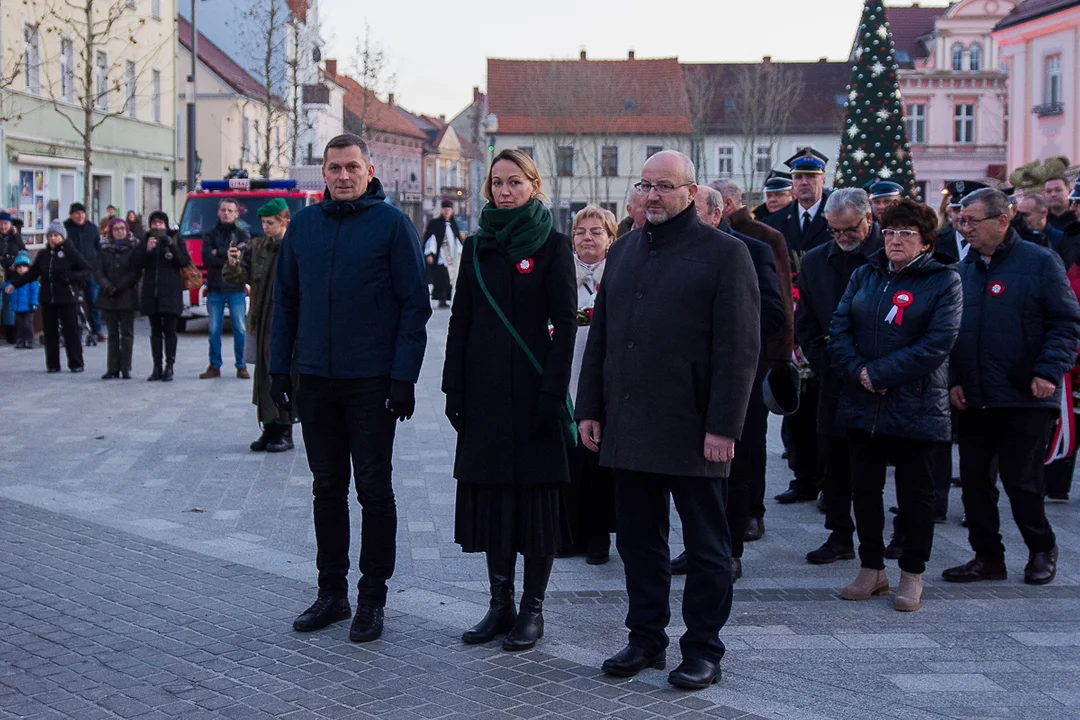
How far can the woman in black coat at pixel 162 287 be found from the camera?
1628 centimetres

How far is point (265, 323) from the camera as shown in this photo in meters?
10.8

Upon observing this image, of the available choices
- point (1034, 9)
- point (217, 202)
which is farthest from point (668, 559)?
point (1034, 9)

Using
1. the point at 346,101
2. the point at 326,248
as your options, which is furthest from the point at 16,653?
the point at 346,101

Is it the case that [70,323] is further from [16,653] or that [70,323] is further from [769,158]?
[769,158]

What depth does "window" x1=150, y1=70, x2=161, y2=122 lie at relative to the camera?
4181 centimetres

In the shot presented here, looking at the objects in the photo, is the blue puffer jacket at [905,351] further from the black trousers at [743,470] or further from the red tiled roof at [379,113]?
the red tiled roof at [379,113]

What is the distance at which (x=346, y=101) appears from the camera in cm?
9969

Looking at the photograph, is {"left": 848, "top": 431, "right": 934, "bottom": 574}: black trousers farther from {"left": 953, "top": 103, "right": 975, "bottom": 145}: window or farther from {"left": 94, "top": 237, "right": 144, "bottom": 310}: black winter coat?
{"left": 953, "top": 103, "right": 975, "bottom": 145}: window

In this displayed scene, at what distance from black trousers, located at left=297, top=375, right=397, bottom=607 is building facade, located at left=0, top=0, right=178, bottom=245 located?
21.5 metres

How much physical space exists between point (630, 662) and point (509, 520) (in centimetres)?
84

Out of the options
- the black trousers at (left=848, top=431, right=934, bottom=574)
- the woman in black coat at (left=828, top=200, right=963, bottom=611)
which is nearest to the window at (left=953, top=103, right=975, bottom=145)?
the woman in black coat at (left=828, top=200, right=963, bottom=611)

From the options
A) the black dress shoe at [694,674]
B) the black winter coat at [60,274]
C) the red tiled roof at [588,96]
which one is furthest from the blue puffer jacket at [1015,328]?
the red tiled roof at [588,96]

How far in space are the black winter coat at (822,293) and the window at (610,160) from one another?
2384 inches

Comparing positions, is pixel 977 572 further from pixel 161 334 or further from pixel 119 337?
pixel 119 337
